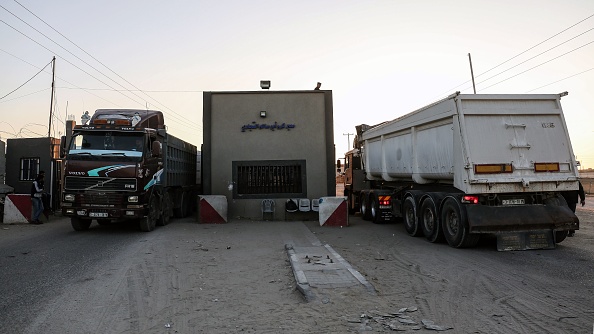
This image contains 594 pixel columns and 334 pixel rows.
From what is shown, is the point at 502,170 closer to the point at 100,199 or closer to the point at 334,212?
the point at 334,212

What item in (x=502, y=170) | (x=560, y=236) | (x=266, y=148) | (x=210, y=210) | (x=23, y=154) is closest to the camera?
(x=502, y=170)

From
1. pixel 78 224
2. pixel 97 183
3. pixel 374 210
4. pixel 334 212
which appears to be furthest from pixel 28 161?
pixel 374 210

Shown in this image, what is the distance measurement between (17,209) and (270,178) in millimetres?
9332

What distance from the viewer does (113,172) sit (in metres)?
11.5

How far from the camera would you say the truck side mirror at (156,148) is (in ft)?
41.3

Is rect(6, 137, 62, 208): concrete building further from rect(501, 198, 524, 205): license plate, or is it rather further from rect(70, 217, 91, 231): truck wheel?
rect(501, 198, 524, 205): license plate

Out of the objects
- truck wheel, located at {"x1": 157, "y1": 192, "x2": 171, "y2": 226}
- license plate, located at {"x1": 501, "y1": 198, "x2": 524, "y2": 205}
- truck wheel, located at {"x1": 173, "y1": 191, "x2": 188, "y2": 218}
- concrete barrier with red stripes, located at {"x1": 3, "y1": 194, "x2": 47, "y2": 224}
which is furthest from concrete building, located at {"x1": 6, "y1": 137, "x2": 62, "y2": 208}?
license plate, located at {"x1": 501, "y1": 198, "x2": 524, "y2": 205}

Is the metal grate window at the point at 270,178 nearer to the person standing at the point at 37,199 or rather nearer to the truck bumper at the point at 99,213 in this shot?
the truck bumper at the point at 99,213

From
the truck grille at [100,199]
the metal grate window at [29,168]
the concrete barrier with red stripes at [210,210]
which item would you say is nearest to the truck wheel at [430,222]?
the concrete barrier with red stripes at [210,210]

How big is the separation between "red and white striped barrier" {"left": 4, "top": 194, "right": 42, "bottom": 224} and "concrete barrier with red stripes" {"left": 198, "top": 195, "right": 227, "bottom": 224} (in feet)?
20.7

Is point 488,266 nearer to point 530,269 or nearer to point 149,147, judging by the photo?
point 530,269

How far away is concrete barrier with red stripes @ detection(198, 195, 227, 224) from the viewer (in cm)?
1473

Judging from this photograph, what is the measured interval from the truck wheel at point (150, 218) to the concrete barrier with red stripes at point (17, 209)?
5.56m

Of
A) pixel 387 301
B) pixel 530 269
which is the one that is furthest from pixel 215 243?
pixel 530 269
